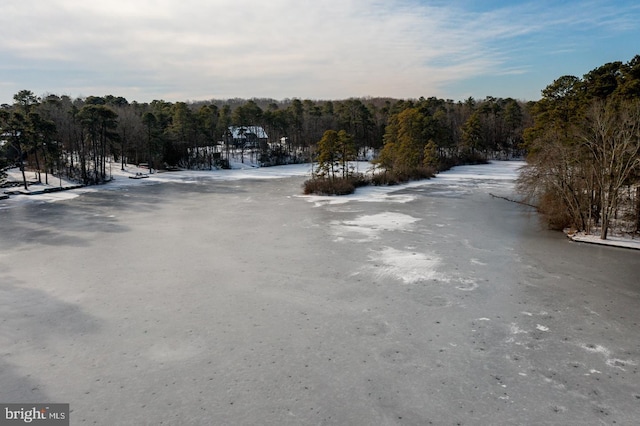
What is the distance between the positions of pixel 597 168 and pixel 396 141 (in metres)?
30.7

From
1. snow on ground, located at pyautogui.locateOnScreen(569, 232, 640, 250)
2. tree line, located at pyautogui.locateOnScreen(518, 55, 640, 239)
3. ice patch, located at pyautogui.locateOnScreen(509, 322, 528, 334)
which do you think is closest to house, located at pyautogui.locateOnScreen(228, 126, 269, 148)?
tree line, located at pyautogui.locateOnScreen(518, 55, 640, 239)

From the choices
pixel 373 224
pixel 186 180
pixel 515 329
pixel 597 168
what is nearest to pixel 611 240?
pixel 597 168

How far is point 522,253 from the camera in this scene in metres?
14.5

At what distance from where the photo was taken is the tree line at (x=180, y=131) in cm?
3700

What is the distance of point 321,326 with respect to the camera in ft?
28.5

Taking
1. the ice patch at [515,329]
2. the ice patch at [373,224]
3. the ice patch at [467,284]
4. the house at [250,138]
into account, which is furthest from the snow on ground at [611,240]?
the house at [250,138]

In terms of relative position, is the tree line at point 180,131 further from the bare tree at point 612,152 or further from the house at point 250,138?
the bare tree at point 612,152

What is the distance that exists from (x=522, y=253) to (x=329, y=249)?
6768 millimetres

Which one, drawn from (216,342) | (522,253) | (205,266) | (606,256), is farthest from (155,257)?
(606,256)

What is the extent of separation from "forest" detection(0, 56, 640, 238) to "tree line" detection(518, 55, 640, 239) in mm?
56

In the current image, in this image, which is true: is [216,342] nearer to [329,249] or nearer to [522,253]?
[329,249]

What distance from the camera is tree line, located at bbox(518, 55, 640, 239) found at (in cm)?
1562

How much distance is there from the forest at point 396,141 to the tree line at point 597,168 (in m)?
0.06

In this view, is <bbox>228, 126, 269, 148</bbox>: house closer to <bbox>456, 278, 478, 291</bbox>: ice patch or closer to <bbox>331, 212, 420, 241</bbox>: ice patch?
<bbox>331, 212, 420, 241</bbox>: ice patch
